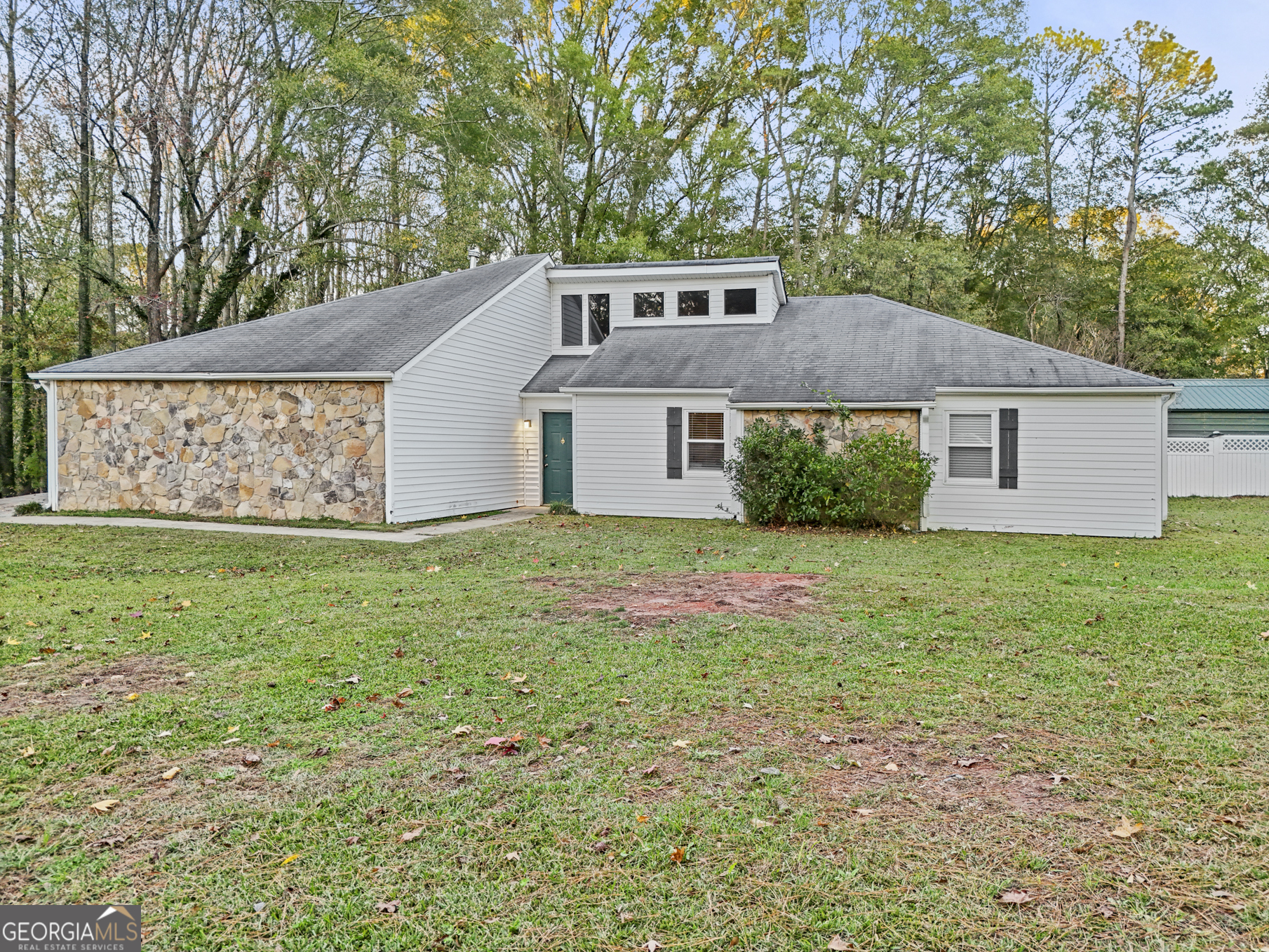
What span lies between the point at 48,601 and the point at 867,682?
6.94 meters

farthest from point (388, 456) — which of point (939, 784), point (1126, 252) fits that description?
point (1126, 252)

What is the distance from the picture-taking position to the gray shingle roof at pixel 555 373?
16484mm

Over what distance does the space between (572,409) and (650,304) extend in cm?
332

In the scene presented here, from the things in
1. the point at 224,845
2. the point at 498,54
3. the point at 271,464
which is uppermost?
the point at 498,54

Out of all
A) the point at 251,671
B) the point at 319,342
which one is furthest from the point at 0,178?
the point at 251,671

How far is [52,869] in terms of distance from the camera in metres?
2.64

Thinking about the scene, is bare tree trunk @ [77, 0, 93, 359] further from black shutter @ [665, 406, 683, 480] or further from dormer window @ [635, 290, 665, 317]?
black shutter @ [665, 406, 683, 480]

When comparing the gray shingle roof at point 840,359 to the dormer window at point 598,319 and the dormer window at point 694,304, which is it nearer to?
the dormer window at point 694,304

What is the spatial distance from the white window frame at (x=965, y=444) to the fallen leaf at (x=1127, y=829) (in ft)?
35.8

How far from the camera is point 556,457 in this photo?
54.7ft

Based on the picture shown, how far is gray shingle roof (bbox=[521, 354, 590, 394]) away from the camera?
16.5 m

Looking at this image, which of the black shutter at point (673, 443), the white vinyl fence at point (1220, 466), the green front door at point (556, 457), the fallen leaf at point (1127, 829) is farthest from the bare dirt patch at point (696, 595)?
the white vinyl fence at point (1220, 466)

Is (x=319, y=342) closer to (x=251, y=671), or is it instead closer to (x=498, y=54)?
(x=251, y=671)

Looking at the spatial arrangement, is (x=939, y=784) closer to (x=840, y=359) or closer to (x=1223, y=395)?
(x=840, y=359)
